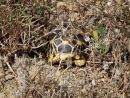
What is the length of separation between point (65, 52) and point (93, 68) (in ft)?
0.98

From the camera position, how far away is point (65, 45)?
Result: 11.5ft

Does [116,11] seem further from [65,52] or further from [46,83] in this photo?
[46,83]

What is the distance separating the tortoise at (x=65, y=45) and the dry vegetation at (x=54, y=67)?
67mm

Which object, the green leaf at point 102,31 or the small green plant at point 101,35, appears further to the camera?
the green leaf at point 102,31

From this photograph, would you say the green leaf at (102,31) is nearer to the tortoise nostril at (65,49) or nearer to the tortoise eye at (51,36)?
the tortoise nostril at (65,49)

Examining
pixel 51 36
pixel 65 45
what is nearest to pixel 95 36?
pixel 65 45

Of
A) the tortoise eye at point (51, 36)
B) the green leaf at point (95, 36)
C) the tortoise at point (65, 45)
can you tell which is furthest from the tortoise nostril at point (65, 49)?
the green leaf at point (95, 36)

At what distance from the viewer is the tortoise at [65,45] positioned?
3.46 meters

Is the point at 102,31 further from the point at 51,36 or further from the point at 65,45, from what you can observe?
the point at 51,36

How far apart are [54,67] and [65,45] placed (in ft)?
0.76

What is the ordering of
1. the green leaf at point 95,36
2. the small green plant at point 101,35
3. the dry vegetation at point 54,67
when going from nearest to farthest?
the dry vegetation at point 54,67, the small green plant at point 101,35, the green leaf at point 95,36

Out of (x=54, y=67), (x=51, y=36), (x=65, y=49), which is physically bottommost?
(x=54, y=67)

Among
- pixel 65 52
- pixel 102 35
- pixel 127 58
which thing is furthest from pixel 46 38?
pixel 127 58

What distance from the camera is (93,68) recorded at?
11.0 feet
